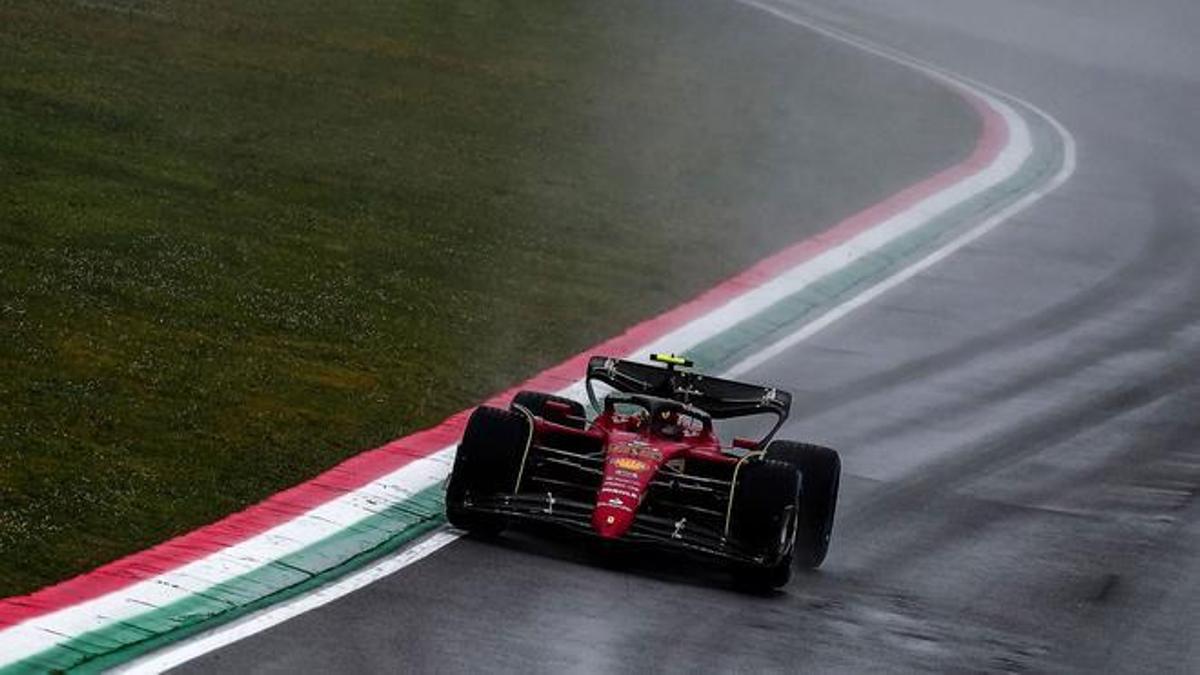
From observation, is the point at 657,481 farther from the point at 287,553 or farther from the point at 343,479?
the point at 287,553

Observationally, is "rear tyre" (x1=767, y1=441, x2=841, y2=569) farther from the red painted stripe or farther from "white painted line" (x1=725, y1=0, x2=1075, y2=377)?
"white painted line" (x1=725, y1=0, x2=1075, y2=377)

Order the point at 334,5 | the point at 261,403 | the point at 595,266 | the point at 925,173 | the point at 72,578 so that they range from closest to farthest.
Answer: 1. the point at 72,578
2. the point at 261,403
3. the point at 595,266
4. the point at 925,173
5. the point at 334,5

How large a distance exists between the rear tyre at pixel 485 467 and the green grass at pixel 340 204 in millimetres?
1226

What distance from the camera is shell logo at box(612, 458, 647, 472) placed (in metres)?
13.6

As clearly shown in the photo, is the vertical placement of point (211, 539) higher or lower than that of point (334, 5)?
lower

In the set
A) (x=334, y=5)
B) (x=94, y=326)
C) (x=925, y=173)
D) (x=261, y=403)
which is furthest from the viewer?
(x=334, y=5)

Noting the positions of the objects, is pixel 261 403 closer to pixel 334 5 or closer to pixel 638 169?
pixel 638 169

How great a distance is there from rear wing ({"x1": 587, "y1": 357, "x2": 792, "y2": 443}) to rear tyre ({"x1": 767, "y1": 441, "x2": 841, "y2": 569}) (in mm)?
419

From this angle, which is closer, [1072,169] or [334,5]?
[1072,169]

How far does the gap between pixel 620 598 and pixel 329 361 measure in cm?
514

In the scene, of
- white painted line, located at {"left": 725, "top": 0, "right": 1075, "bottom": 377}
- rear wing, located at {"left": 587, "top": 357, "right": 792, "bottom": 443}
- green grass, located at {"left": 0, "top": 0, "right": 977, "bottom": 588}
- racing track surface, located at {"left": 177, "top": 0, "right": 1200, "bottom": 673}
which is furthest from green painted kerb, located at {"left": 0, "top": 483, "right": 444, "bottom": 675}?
white painted line, located at {"left": 725, "top": 0, "right": 1075, "bottom": 377}

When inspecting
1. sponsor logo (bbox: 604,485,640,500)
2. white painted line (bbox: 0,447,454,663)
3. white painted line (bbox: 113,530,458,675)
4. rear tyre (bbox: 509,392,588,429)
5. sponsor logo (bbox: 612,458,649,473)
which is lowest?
white painted line (bbox: 113,530,458,675)

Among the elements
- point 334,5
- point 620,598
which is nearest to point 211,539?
point 620,598

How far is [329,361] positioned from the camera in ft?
57.2
